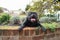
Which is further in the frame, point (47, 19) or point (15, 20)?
point (47, 19)

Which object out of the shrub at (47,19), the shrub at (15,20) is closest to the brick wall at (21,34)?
the shrub at (15,20)

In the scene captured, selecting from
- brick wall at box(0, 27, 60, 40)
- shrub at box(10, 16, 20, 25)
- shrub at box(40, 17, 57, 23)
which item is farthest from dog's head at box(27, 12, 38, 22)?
shrub at box(40, 17, 57, 23)

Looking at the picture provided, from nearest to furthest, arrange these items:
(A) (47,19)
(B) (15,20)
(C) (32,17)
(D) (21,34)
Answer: (D) (21,34) < (C) (32,17) < (B) (15,20) < (A) (47,19)

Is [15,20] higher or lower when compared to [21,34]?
higher

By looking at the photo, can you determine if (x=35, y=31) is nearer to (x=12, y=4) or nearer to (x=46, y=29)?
(x=46, y=29)

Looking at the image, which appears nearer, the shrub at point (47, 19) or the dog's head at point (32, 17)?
the dog's head at point (32, 17)

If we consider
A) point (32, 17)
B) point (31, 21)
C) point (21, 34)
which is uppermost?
point (32, 17)

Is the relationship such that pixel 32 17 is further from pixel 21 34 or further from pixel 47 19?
pixel 47 19

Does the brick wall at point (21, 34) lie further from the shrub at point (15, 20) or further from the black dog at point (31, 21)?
the shrub at point (15, 20)

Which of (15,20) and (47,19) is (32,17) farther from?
(47,19)

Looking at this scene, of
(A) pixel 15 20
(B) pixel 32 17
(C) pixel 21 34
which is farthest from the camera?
(A) pixel 15 20

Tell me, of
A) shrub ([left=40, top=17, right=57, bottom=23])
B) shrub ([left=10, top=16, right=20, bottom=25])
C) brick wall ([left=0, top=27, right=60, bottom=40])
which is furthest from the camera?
shrub ([left=40, top=17, right=57, bottom=23])

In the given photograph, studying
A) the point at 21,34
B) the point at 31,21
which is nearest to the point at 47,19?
the point at 31,21

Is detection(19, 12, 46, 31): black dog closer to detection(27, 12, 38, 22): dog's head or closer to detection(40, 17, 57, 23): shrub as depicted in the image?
detection(27, 12, 38, 22): dog's head
